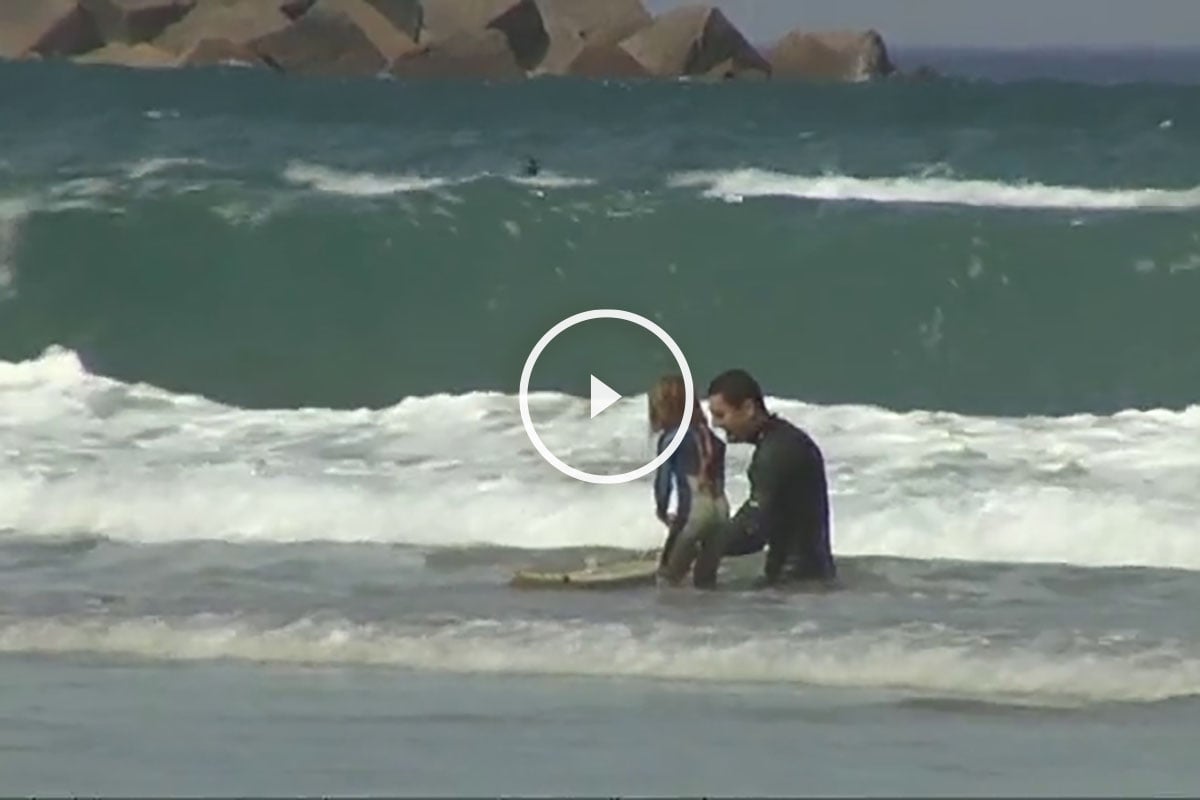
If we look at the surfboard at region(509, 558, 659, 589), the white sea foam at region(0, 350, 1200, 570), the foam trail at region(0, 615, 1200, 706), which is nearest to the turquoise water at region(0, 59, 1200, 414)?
the white sea foam at region(0, 350, 1200, 570)

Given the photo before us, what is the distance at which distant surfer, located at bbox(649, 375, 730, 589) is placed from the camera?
1033cm

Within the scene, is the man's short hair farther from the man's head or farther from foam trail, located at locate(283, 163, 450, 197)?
foam trail, located at locate(283, 163, 450, 197)

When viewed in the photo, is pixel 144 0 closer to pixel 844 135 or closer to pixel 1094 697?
pixel 844 135

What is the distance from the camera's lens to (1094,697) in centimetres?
899

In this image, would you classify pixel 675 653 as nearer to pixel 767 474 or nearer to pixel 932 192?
pixel 767 474

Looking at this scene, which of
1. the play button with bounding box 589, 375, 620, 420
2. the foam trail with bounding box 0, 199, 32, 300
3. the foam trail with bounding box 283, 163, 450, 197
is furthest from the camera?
the foam trail with bounding box 283, 163, 450, 197

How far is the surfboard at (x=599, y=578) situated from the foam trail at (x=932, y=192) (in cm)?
1259

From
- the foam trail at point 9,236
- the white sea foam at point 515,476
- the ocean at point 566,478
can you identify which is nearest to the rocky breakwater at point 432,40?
the ocean at point 566,478

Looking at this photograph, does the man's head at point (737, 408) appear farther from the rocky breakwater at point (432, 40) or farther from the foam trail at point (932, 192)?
the rocky breakwater at point (432, 40)

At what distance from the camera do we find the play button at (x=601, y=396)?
14695 millimetres

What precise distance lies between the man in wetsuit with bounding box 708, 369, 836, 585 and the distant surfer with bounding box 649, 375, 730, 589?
0.23 ft

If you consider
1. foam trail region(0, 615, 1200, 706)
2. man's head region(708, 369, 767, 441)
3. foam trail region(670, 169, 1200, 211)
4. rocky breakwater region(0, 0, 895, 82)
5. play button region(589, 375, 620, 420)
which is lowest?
foam trail region(0, 615, 1200, 706)

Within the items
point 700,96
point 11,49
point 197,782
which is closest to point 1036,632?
point 197,782

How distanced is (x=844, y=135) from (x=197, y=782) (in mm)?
31119
